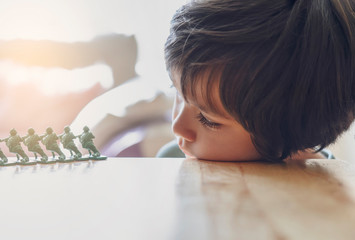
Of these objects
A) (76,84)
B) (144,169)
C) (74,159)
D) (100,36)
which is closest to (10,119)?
(76,84)

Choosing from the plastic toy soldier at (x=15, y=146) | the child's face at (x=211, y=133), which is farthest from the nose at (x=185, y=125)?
the plastic toy soldier at (x=15, y=146)

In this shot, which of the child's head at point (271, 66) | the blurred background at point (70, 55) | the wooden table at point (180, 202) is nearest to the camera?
the wooden table at point (180, 202)

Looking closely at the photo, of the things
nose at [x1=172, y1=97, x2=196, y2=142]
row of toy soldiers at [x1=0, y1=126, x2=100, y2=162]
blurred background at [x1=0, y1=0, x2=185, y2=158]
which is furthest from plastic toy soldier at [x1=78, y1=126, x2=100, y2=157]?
blurred background at [x1=0, y1=0, x2=185, y2=158]

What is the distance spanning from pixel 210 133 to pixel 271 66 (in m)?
0.15

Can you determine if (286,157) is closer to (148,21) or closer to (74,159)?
(74,159)

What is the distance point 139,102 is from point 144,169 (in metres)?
0.65

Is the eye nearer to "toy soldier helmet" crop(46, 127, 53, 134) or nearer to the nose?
the nose

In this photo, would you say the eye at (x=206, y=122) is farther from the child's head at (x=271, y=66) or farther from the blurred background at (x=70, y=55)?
the blurred background at (x=70, y=55)

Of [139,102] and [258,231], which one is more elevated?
[258,231]

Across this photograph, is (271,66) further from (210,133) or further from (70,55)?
(70,55)

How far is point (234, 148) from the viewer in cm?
58

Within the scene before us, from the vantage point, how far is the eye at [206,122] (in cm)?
59

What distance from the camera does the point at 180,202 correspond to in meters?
0.34

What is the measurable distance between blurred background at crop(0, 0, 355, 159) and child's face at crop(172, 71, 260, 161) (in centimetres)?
53
